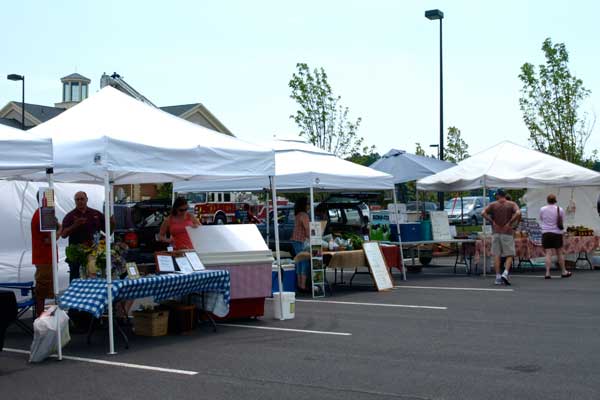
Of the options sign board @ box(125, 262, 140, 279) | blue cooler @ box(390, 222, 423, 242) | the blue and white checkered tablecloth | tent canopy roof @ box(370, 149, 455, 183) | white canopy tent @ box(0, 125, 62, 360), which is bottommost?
the blue and white checkered tablecloth

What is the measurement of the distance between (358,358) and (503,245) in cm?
820

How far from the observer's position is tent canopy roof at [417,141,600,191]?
1780cm

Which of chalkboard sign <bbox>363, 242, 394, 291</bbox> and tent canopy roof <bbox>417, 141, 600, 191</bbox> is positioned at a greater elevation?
tent canopy roof <bbox>417, 141, 600, 191</bbox>

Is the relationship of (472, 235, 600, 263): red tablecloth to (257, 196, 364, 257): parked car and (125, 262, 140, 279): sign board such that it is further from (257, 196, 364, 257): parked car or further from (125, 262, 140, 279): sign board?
(125, 262, 140, 279): sign board

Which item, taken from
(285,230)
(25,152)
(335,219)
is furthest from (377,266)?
(25,152)

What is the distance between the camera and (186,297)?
11.0 metres

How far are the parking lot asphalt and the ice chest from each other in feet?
0.94

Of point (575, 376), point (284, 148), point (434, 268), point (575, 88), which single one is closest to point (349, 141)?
point (575, 88)

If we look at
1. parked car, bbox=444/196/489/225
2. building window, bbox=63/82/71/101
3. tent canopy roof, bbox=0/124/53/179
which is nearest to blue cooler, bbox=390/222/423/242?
tent canopy roof, bbox=0/124/53/179

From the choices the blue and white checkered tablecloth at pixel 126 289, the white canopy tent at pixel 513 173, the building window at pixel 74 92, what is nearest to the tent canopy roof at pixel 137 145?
the blue and white checkered tablecloth at pixel 126 289

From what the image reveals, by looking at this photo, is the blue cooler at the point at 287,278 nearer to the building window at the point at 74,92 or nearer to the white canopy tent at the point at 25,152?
the white canopy tent at the point at 25,152

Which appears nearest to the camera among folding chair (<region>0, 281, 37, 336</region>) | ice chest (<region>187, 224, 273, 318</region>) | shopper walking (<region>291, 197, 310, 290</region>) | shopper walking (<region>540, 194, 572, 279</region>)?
folding chair (<region>0, 281, 37, 336</region>)

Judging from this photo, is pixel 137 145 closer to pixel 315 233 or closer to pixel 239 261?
pixel 239 261

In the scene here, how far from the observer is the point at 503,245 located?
15.8 meters
